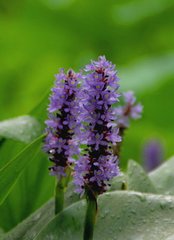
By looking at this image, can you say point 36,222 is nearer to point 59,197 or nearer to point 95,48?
point 59,197

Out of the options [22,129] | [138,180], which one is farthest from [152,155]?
[22,129]

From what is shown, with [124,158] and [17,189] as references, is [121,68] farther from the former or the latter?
[17,189]

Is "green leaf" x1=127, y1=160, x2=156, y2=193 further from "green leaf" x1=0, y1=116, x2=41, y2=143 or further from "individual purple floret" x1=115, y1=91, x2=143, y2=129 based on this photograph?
"green leaf" x1=0, y1=116, x2=41, y2=143

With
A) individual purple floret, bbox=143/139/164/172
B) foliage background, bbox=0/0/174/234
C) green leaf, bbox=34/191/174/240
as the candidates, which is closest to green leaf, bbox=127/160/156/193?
green leaf, bbox=34/191/174/240

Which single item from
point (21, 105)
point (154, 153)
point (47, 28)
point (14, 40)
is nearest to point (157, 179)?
point (154, 153)

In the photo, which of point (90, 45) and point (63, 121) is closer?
point (63, 121)

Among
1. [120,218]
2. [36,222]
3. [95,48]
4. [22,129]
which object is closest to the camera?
[120,218]
